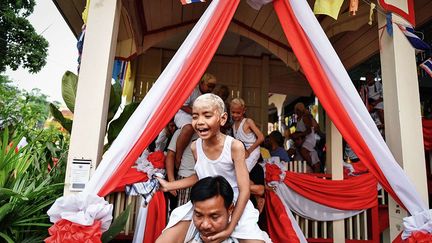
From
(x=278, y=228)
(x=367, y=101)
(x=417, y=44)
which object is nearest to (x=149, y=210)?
(x=278, y=228)

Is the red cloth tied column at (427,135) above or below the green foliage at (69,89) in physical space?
below

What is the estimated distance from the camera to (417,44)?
279 cm

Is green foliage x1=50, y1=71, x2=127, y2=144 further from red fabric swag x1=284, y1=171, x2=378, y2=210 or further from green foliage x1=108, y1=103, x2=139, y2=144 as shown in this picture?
red fabric swag x1=284, y1=171, x2=378, y2=210

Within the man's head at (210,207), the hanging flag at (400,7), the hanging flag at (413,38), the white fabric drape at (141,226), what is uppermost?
the hanging flag at (400,7)

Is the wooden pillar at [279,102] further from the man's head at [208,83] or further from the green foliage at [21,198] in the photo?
the green foliage at [21,198]

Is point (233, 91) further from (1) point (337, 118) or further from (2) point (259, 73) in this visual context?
(1) point (337, 118)

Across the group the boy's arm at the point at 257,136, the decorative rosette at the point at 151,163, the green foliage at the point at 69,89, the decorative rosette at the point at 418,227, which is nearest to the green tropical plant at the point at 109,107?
the green foliage at the point at 69,89

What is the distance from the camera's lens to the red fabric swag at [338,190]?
4.13 metres

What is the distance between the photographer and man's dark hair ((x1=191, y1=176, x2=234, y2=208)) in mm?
1893

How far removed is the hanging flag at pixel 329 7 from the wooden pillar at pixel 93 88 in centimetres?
191

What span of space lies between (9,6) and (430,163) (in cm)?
1364

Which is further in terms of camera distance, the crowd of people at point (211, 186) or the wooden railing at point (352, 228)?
the wooden railing at point (352, 228)

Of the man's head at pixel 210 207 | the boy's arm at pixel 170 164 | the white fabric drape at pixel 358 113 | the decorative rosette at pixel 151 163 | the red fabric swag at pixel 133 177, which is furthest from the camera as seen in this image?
the boy's arm at pixel 170 164

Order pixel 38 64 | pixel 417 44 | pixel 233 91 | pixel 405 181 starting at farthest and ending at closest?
pixel 38 64 → pixel 233 91 → pixel 417 44 → pixel 405 181
